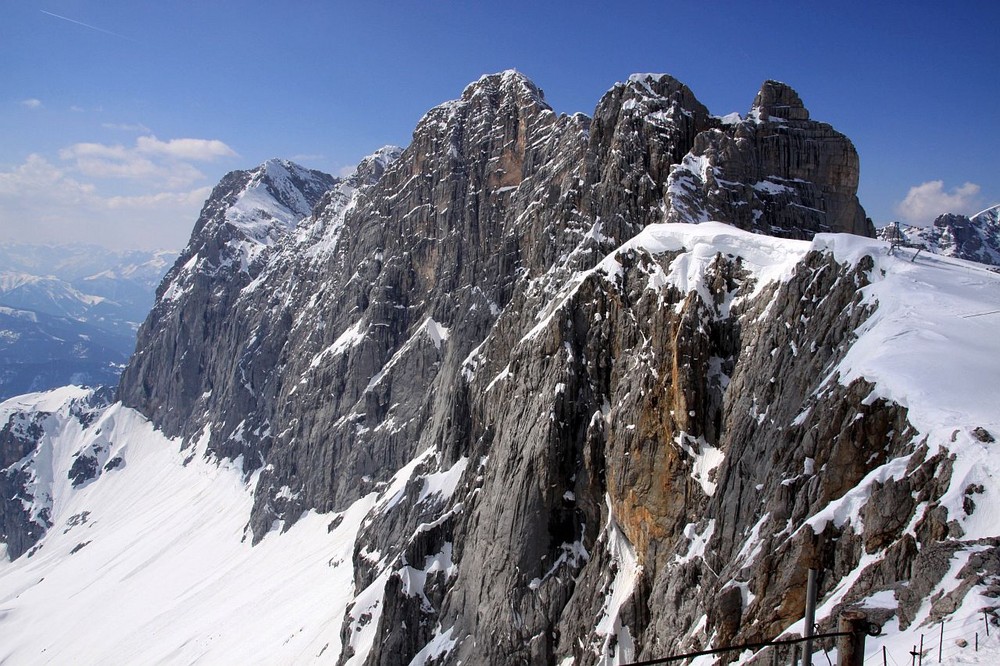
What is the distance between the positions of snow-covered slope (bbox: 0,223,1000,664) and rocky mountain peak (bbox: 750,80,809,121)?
2364 centimetres

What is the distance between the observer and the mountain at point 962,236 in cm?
17662

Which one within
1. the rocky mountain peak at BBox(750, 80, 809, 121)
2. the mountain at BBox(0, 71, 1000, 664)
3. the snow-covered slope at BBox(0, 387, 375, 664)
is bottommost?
the snow-covered slope at BBox(0, 387, 375, 664)

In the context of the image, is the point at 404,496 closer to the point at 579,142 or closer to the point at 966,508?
the point at 579,142

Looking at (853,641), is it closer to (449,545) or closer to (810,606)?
(810,606)

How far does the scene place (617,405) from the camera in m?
49.5

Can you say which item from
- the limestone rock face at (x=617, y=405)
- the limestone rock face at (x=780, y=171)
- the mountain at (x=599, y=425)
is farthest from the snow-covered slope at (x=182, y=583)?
the limestone rock face at (x=780, y=171)

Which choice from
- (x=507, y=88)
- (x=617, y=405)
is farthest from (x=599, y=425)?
(x=507, y=88)

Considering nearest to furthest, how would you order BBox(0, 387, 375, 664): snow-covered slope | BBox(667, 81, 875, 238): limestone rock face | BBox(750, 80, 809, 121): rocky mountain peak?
BBox(667, 81, 875, 238): limestone rock face → BBox(750, 80, 809, 121): rocky mountain peak → BBox(0, 387, 375, 664): snow-covered slope

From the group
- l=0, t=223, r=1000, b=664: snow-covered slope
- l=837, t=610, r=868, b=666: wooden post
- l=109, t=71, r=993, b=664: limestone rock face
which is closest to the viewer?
l=837, t=610, r=868, b=666: wooden post

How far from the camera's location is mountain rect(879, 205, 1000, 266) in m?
177

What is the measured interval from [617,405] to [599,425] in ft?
14.0

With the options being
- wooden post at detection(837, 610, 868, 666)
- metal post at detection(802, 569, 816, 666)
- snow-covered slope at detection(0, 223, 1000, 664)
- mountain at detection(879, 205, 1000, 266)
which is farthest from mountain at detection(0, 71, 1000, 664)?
mountain at detection(879, 205, 1000, 266)

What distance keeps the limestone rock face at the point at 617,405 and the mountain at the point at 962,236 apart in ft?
380

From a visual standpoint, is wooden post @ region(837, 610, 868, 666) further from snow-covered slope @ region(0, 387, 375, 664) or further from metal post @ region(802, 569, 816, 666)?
snow-covered slope @ region(0, 387, 375, 664)
